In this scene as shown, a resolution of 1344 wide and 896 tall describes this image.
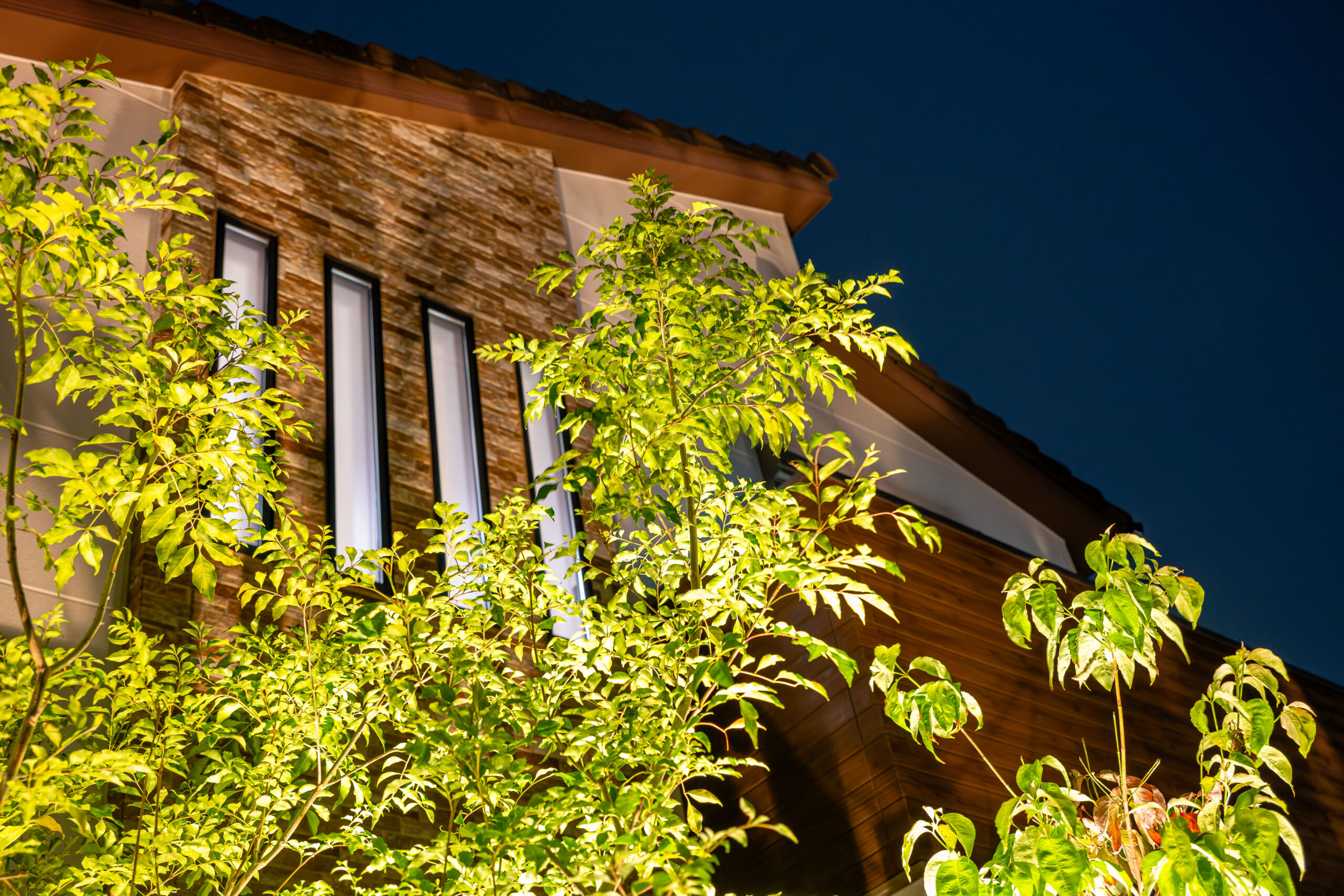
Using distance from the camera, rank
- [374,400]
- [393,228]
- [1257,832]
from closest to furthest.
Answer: [1257,832] → [374,400] → [393,228]

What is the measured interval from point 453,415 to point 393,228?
1398 millimetres

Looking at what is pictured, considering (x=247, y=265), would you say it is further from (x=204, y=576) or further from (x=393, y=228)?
(x=204, y=576)

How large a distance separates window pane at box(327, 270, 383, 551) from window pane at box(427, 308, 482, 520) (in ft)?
1.21

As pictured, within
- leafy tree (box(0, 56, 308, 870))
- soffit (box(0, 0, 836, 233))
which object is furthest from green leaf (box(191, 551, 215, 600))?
soffit (box(0, 0, 836, 233))

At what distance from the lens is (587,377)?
3297 millimetres

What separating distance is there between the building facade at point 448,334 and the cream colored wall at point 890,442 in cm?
5

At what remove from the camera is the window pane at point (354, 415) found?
17.0 ft

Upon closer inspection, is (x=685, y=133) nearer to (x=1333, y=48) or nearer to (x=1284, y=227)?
(x=1284, y=227)

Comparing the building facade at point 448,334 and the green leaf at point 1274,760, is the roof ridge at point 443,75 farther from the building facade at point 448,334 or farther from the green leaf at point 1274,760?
the green leaf at point 1274,760

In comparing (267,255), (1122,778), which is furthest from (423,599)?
(267,255)

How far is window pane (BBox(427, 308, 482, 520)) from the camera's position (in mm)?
5750

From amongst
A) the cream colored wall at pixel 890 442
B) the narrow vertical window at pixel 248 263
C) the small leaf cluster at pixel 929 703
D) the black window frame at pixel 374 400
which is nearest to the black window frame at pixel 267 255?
the narrow vertical window at pixel 248 263

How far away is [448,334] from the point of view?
6422 millimetres

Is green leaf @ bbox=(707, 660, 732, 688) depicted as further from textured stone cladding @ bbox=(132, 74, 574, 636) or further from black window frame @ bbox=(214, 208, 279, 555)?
black window frame @ bbox=(214, 208, 279, 555)
